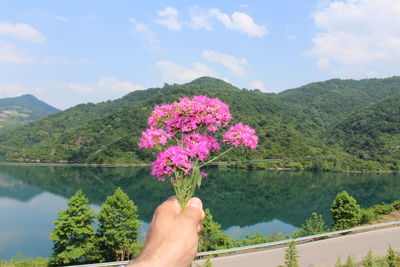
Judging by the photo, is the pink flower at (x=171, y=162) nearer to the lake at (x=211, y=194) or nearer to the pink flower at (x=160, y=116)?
the pink flower at (x=160, y=116)

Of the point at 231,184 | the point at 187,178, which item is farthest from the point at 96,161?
the point at 187,178

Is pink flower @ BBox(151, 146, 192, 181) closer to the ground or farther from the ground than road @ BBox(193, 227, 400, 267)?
farther from the ground

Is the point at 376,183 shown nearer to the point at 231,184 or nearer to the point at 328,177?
the point at 328,177

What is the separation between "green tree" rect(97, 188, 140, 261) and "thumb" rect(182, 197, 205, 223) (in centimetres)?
1999

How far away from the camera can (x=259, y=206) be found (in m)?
53.8

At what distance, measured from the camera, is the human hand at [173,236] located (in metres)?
1.57

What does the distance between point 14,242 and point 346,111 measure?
185525 millimetres

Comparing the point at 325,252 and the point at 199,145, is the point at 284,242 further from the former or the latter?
the point at 199,145

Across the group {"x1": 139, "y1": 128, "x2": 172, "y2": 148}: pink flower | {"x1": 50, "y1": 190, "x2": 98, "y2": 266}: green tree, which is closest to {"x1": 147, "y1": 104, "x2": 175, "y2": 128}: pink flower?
{"x1": 139, "y1": 128, "x2": 172, "y2": 148}: pink flower

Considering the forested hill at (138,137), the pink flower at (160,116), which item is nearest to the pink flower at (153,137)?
the pink flower at (160,116)

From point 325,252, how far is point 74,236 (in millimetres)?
15022

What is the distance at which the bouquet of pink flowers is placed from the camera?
6.04 feet

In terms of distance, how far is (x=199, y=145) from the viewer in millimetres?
1956

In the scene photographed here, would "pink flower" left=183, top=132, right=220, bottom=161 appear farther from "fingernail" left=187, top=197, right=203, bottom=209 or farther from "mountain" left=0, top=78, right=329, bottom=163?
"mountain" left=0, top=78, right=329, bottom=163
